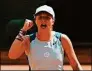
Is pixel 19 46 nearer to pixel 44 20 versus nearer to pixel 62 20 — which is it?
pixel 44 20

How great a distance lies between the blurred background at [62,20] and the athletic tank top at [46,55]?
140 inches

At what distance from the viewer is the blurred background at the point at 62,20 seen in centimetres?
673

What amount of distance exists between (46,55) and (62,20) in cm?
381

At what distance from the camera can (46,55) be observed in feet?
10.1

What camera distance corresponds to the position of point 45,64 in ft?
10.0

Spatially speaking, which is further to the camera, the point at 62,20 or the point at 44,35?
the point at 62,20

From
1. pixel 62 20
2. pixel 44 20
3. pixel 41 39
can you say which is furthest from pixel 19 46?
pixel 62 20

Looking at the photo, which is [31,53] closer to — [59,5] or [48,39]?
[48,39]

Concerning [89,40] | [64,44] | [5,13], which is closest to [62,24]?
[89,40]

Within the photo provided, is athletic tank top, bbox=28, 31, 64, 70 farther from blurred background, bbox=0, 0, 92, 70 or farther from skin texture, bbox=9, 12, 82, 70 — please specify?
blurred background, bbox=0, 0, 92, 70

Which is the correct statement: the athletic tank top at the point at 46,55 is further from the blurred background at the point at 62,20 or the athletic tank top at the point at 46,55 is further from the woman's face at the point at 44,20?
the blurred background at the point at 62,20

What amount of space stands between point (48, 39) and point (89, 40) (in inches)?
150

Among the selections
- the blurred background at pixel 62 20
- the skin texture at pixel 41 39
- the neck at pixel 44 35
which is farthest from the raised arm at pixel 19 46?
the blurred background at pixel 62 20

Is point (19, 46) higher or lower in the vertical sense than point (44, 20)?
lower
